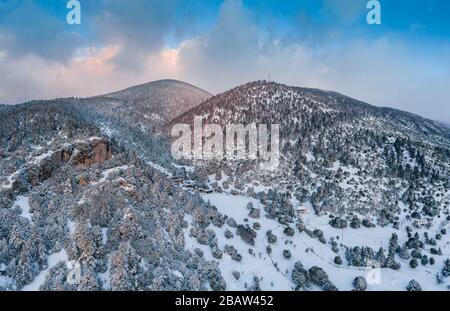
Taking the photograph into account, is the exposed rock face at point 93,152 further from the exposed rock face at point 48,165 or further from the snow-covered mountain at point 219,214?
the exposed rock face at point 48,165

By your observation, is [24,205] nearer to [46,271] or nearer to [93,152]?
[46,271]

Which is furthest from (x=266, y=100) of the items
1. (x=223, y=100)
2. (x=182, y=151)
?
(x=182, y=151)

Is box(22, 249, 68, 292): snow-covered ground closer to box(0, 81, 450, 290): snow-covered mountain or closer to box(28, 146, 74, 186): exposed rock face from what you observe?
box(0, 81, 450, 290): snow-covered mountain

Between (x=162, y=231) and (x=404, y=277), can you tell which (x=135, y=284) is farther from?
(x=404, y=277)

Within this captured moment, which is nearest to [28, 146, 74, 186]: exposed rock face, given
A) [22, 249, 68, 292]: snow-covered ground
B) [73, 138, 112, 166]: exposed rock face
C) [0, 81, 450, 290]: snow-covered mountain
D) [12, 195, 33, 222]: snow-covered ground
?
[0, 81, 450, 290]: snow-covered mountain

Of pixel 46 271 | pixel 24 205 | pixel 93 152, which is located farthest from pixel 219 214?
pixel 24 205

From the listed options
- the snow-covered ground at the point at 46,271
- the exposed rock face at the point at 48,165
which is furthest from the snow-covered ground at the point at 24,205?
the snow-covered ground at the point at 46,271

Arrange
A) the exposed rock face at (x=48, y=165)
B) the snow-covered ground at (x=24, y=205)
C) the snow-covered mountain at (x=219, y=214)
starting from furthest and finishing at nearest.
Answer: the exposed rock face at (x=48, y=165)
the snow-covered ground at (x=24, y=205)
the snow-covered mountain at (x=219, y=214)

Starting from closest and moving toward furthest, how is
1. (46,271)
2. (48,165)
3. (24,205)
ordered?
(46,271), (24,205), (48,165)
